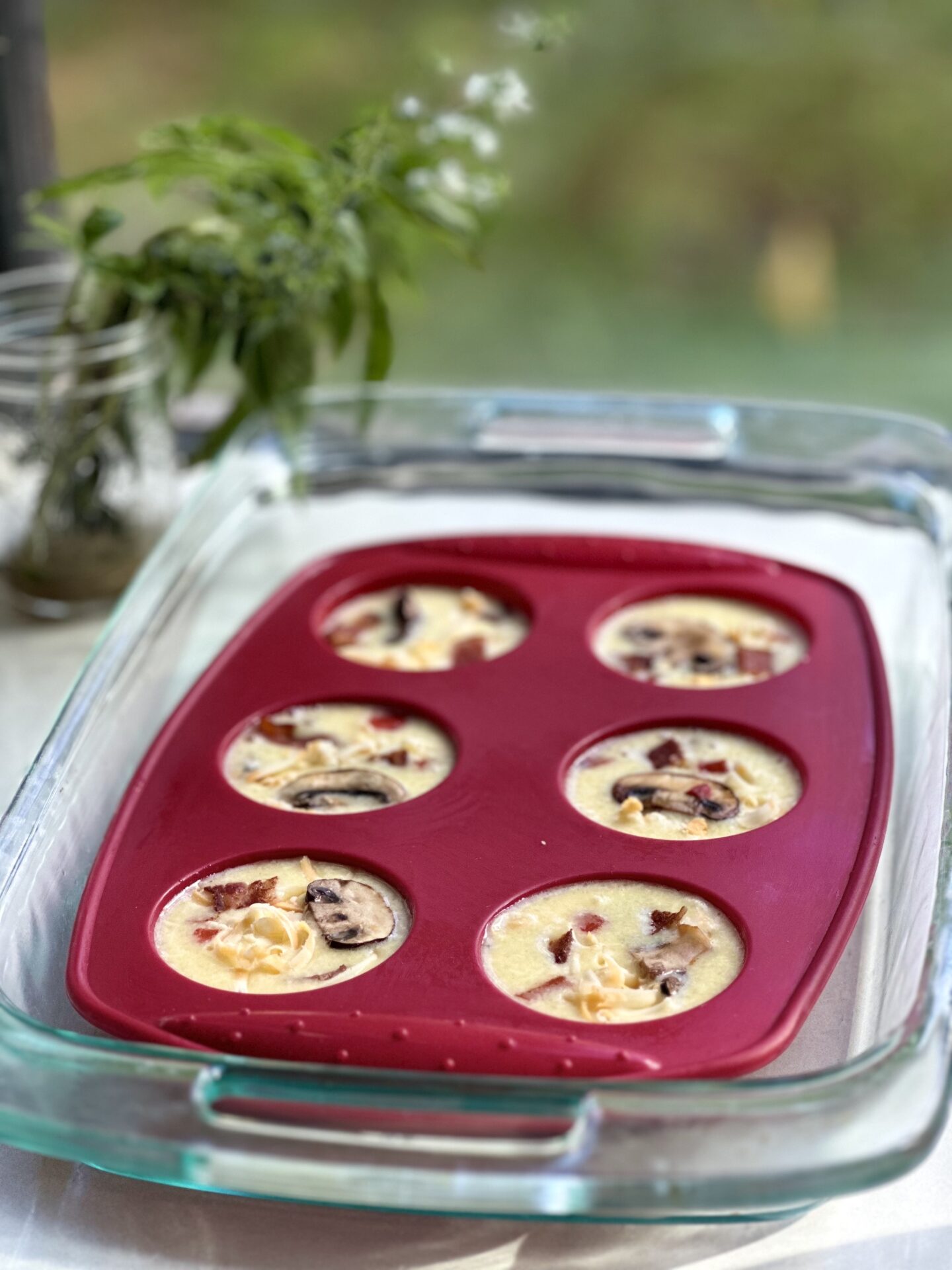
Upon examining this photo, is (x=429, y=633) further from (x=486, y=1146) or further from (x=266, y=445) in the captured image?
(x=486, y=1146)

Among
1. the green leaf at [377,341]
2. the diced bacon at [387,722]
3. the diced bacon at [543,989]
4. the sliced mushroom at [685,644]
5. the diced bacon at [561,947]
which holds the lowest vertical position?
the diced bacon at [543,989]

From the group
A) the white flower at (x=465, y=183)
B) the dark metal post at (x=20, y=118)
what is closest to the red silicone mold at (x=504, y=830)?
the white flower at (x=465, y=183)

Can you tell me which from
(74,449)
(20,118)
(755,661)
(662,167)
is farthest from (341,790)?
(662,167)

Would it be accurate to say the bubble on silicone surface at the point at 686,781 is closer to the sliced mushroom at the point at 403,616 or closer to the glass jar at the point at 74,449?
the sliced mushroom at the point at 403,616

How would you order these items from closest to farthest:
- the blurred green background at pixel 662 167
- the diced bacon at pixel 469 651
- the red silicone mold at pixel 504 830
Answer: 1. the red silicone mold at pixel 504 830
2. the diced bacon at pixel 469 651
3. the blurred green background at pixel 662 167

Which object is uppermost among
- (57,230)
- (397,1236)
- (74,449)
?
(57,230)

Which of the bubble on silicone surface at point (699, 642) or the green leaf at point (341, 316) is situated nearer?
the bubble on silicone surface at point (699, 642)

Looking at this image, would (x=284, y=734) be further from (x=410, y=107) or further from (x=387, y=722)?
A: (x=410, y=107)
